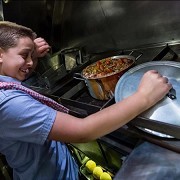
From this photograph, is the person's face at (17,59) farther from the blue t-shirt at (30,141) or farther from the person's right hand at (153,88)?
the person's right hand at (153,88)

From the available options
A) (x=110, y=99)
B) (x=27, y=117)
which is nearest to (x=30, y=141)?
(x=27, y=117)

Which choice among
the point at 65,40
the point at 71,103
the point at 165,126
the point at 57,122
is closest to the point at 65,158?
the point at 71,103

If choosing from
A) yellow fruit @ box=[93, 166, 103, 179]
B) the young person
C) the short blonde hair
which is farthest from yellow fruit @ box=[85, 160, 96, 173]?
the short blonde hair

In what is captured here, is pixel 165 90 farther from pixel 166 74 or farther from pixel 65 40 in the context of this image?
pixel 65 40

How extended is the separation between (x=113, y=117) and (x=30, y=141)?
241 millimetres

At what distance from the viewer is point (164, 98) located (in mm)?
711

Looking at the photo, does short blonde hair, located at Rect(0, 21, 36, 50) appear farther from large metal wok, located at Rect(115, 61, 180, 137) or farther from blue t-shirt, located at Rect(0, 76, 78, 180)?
large metal wok, located at Rect(115, 61, 180, 137)

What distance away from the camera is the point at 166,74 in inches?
32.1

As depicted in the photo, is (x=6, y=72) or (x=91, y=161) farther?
(x=91, y=161)

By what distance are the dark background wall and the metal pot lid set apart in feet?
1.45

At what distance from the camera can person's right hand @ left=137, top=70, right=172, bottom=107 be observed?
658mm

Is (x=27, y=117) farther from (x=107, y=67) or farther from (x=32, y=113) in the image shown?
(x=107, y=67)

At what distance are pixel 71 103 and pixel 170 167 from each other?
19.4 inches

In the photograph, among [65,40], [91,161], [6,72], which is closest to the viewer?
[6,72]
